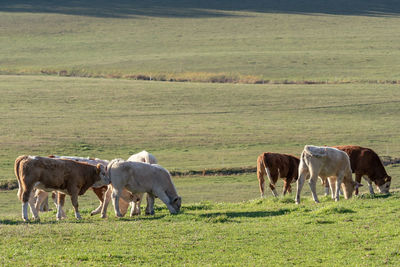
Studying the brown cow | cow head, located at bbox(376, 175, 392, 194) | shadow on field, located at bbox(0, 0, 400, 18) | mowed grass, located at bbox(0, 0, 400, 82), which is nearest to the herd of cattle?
the brown cow

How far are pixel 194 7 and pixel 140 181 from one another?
91.5 meters

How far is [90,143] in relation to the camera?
40.3 m

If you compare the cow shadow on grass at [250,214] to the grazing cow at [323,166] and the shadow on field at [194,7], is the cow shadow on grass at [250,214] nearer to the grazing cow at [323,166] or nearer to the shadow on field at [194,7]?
the grazing cow at [323,166]

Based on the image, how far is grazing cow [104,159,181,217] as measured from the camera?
17656mm

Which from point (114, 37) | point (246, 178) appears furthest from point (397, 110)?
point (114, 37)

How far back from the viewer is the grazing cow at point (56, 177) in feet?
55.2

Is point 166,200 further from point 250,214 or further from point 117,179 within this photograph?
point 250,214

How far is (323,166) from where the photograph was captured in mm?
18766

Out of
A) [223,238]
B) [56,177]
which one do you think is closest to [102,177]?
[56,177]

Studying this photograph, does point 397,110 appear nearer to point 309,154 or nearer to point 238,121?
point 238,121

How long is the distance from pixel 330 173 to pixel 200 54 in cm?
6057

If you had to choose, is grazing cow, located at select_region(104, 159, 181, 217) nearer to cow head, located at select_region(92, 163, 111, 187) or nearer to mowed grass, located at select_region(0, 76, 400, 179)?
cow head, located at select_region(92, 163, 111, 187)

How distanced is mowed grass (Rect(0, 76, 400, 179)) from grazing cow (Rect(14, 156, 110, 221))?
14.9 metres

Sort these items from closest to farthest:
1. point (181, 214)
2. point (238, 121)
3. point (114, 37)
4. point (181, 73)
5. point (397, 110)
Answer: point (181, 214), point (238, 121), point (397, 110), point (181, 73), point (114, 37)
